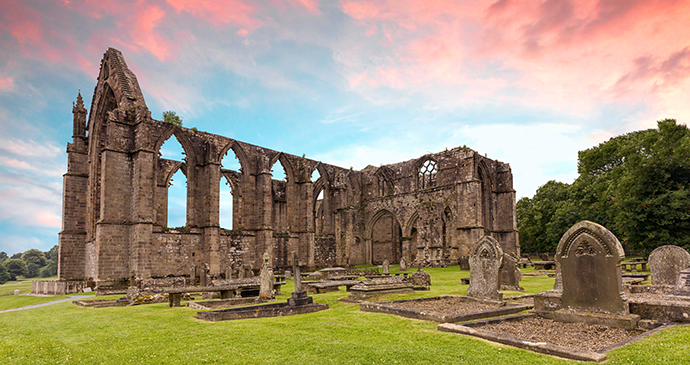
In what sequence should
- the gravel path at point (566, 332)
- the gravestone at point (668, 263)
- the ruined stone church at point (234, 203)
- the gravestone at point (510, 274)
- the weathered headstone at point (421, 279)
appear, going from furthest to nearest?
the ruined stone church at point (234, 203)
the weathered headstone at point (421, 279)
the gravestone at point (510, 274)
the gravestone at point (668, 263)
the gravel path at point (566, 332)

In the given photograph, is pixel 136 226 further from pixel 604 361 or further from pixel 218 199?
pixel 604 361

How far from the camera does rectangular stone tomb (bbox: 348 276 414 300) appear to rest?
1110 centimetres

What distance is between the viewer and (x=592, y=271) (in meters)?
6.76

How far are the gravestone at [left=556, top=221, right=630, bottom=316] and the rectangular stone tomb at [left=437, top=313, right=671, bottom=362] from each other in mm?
385

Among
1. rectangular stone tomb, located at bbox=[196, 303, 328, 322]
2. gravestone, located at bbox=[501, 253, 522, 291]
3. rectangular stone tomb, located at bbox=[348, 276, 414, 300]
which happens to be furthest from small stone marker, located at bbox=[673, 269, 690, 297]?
rectangular stone tomb, located at bbox=[196, 303, 328, 322]

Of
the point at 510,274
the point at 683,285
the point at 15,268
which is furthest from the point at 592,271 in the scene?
the point at 15,268

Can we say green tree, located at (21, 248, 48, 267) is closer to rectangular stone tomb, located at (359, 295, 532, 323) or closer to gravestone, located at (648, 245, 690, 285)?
rectangular stone tomb, located at (359, 295, 532, 323)

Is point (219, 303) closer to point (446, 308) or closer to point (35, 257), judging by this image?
point (446, 308)

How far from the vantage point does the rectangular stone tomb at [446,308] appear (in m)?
7.19

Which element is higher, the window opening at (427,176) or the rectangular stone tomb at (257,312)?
the window opening at (427,176)

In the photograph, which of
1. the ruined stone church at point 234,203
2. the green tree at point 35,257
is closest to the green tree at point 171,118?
the ruined stone church at point 234,203

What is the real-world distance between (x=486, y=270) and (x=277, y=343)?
5947 millimetres

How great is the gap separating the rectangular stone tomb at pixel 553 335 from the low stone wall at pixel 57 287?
17.9 meters

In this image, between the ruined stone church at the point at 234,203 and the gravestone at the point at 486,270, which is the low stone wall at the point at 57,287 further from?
the gravestone at the point at 486,270
